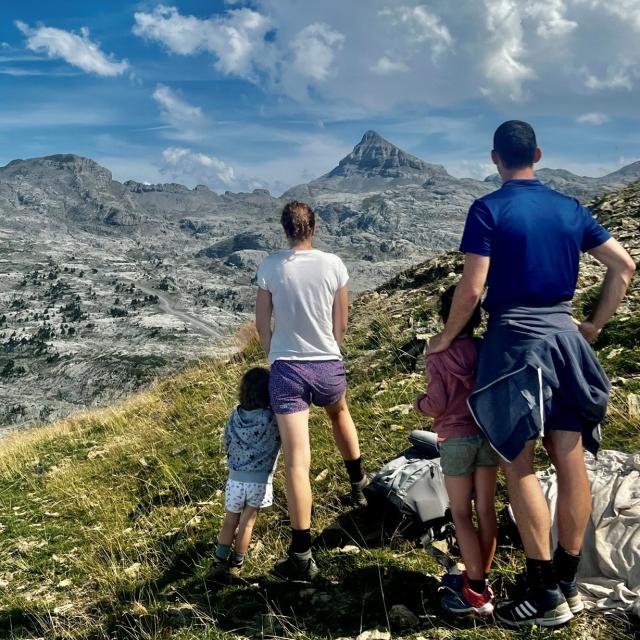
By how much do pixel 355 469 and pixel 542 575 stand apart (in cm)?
221

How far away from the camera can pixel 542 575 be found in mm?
3303

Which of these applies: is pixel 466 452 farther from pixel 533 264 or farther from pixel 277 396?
pixel 277 396

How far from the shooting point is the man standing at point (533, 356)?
325 centimetres

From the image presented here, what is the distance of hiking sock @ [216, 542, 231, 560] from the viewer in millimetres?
4773

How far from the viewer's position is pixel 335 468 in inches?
249

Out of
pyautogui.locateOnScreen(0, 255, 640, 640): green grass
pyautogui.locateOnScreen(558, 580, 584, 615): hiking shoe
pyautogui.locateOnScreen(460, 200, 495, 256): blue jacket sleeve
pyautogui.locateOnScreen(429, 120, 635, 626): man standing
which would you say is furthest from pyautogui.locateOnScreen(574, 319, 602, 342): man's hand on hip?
pyautogui.locateOnScreen(0, 255, 640, 640): green grass

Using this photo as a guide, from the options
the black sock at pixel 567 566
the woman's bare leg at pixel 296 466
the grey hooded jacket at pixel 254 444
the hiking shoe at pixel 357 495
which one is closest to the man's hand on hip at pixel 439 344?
the woman's bare leg at pixel 296 466

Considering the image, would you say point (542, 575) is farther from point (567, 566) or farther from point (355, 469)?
point (355, 469)

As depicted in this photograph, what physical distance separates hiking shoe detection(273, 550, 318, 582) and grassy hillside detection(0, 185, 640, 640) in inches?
3.8

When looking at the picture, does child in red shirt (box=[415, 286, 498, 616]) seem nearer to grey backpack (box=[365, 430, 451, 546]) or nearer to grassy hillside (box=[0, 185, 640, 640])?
grassy hillside (box=[0, 185, 640, 640])

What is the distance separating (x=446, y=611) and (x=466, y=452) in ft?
3.74

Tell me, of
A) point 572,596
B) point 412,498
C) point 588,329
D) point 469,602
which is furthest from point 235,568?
point 588,329

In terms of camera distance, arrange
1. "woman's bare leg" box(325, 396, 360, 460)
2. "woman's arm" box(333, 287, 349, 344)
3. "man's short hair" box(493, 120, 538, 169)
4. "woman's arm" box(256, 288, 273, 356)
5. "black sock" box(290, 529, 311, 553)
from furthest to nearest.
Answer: "woman's bare leg" box(325, 396, 360, 460), "woman's arm" box(333, 287, 349, 344), "woman's arm" box(256, 288, 273, 356), "black sock" box(290, 529, 311, 553), "man's short hair" box(493, 120, 538, 169)

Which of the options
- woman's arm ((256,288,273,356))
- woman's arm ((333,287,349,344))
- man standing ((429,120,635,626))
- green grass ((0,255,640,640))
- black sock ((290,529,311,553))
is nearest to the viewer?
man standing ((429,120,635,626))
